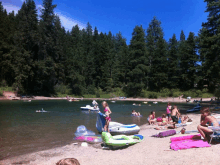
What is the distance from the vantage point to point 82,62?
60.5 meters

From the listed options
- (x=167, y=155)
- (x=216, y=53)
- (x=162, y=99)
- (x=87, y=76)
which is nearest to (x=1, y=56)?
(x=87, y=76)

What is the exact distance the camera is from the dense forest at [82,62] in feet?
149

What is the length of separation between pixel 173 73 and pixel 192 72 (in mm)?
5965

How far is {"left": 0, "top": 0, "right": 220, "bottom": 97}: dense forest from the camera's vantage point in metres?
45.6

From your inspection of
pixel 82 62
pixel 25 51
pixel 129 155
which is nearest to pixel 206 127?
pixel 129 155

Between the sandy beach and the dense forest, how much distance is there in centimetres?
3353

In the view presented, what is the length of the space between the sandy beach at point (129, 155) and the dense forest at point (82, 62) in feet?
110

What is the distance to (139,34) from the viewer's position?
5709cm

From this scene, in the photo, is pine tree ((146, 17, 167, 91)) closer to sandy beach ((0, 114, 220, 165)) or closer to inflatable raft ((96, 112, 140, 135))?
inflatable raft ((96, 112, 140, 135))

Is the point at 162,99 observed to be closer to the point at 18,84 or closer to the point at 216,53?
the point at 216,53

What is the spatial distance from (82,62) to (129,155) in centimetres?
5531

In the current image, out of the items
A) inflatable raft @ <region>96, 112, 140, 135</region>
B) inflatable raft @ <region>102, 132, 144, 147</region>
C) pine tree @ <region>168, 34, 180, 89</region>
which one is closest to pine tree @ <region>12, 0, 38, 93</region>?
inflatable raft @ <region>96, 112, 140, 135</region>


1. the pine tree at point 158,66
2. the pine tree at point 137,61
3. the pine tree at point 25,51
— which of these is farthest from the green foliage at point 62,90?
the pine tree at point 158,66

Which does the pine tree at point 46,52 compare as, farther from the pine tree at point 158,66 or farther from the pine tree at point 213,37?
the pine tree at point 213,37
